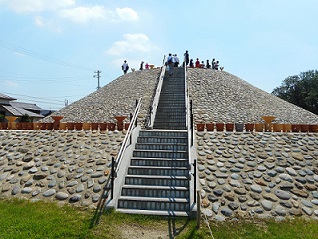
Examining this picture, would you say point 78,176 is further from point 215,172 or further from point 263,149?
point 263,149

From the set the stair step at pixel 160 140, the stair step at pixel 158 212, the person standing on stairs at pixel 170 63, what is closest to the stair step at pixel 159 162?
the stair step at pixel 160 140

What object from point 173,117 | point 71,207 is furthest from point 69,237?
point 173,117

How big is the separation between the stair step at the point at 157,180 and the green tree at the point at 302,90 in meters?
35.6

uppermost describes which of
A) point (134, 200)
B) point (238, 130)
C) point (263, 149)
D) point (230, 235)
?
point (238, 130)

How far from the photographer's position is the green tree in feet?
117

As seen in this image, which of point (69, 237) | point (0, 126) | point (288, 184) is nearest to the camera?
point (69, 237)

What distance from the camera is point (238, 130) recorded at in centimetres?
1002

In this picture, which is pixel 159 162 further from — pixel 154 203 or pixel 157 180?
pixel 154 203

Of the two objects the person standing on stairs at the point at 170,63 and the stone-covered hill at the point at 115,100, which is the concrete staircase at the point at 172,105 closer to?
the person standing on stairs at the point at 170,63

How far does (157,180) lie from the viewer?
6.97 meters

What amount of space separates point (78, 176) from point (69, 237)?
2.64m

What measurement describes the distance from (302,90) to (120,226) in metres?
41.0

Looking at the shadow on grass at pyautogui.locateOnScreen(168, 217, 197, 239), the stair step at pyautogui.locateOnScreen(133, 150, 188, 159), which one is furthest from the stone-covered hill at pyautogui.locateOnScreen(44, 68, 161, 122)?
the shadow on grass at pyautogui.locateOnScreen(168, 217, 197, 239)

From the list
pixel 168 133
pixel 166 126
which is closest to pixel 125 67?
pixel 166 126
